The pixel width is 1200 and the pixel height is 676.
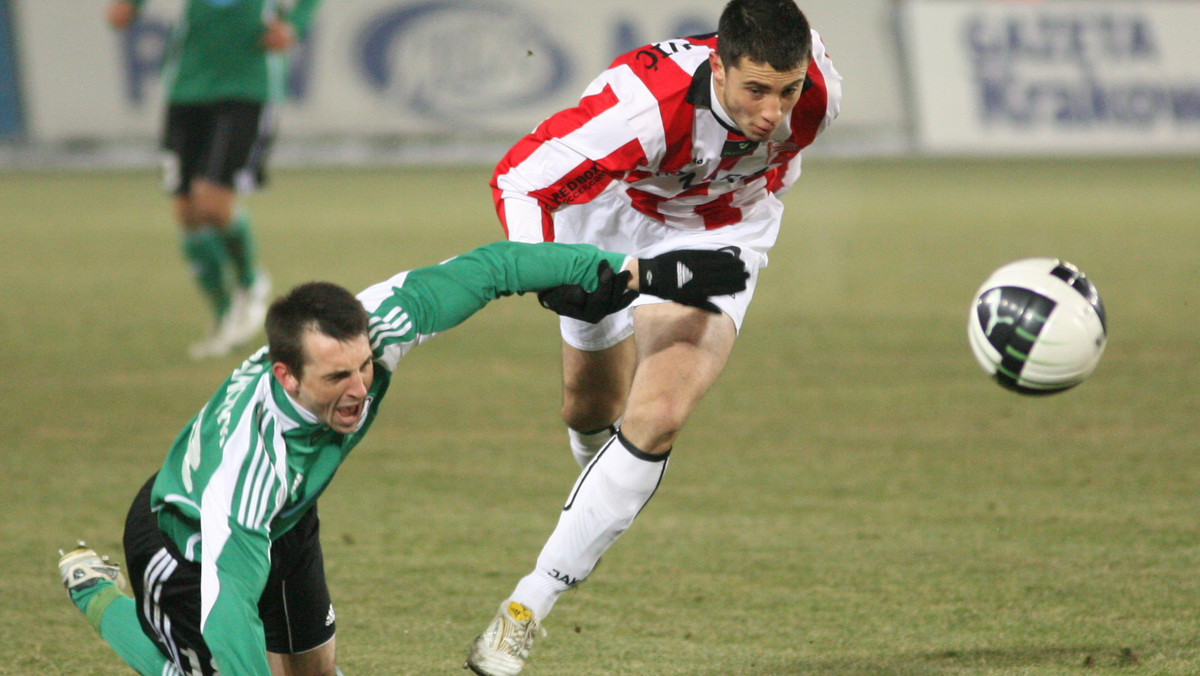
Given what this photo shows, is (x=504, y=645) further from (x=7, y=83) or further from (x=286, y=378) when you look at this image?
(x=7, y=83)

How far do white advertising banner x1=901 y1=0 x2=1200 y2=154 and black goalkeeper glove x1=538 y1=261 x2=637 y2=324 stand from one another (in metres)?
18.7

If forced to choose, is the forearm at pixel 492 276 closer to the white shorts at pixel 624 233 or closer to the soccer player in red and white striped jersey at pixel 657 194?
the soccer player in red and white striped jersey at pixel 657 194

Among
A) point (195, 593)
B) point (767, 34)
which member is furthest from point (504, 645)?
point (767, 34)

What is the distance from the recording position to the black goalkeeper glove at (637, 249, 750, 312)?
128 inches

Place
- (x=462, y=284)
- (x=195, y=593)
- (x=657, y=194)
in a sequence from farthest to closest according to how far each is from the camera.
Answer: (x=657, y=194), (x=462, y=284), (x=195, y=593)

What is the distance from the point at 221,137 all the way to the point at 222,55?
0.51 metres

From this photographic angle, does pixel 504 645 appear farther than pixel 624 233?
No

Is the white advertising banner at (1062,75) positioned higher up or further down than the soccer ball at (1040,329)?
further down

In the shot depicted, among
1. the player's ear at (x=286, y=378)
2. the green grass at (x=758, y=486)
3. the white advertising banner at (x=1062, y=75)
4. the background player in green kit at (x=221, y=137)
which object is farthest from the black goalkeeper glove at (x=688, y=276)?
the white advertising banner at (x=1062, y=75)

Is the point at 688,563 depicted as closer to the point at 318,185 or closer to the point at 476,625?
the point at 476,625

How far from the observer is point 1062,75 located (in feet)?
68.3

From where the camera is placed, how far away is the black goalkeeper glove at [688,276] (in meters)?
3.25

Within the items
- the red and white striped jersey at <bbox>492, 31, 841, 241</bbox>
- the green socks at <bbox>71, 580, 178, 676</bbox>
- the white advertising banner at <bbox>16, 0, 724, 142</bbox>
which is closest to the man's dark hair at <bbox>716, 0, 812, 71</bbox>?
the red and white striped jersey at <bbox>492, 31, 841, 241</bbox>

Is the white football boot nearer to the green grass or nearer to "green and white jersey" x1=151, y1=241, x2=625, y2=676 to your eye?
the green grass
